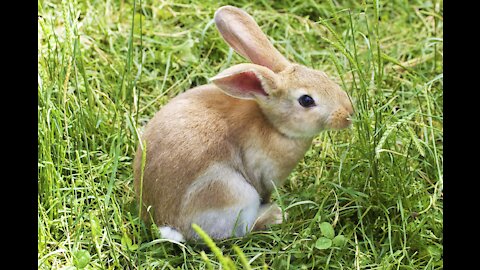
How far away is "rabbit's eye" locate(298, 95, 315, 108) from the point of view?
4113 mm

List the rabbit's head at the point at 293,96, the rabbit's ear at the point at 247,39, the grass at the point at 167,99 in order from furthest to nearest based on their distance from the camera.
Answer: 1. the rabbit's ear at the point at 247,39
2. the rabbit's head at the point at 293,96
3. the grass at the point at 167,99

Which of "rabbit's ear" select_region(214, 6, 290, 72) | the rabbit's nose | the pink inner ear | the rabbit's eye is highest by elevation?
"rabbit's ear" select_region(214, 6, 290, 72)

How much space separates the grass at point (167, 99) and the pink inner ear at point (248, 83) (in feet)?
1.35

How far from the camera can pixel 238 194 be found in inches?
162

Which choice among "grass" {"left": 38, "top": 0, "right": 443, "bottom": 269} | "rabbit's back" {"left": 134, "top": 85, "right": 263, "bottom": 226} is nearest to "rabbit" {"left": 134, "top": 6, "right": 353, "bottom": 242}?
"rabbit's back" {"left": 134, "top": 85, "right": 263, "bottom": 226}

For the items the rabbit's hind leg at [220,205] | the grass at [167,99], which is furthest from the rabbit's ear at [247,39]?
the rabbit's hind leg at [220,205]

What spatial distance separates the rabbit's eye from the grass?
24 cm

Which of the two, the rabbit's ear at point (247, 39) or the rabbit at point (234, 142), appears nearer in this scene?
the rabbit at point (234, 142)

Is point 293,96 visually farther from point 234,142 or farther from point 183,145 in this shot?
point 183,145

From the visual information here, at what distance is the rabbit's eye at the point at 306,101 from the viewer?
13.5 ft

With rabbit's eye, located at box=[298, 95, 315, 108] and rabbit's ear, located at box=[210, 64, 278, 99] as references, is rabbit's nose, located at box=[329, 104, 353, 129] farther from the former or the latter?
rabbit's ear, located at box=[210, 64, 278, 99]

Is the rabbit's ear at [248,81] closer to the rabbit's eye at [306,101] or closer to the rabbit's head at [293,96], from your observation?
the rabbit's head at [293,96]

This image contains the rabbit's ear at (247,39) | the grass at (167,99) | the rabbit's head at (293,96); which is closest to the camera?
the grass at (167,99)

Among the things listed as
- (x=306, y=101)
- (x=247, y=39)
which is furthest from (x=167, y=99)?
(x=306, y=101)
